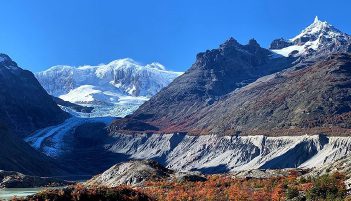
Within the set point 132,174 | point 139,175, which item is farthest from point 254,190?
point 132,174

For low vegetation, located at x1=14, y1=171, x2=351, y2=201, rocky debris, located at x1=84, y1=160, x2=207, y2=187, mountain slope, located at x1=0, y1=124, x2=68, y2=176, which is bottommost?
low vegetation, located at x1=14, y1=171, x2=351, y2=201

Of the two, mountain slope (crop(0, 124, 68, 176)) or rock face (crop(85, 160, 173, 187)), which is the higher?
mountain slope (crop(0, 124, 68, 176))

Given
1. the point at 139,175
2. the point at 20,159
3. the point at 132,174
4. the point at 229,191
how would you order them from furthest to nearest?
1. the point at 20,159
2. the point at 132,174
3. the point at 139,175
4. the point at 229,191

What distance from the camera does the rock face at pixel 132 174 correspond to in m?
56.3

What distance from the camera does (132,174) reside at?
5775 cm

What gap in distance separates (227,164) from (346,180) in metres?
161

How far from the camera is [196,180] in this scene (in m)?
50.8

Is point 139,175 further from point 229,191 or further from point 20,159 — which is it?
point 20,159

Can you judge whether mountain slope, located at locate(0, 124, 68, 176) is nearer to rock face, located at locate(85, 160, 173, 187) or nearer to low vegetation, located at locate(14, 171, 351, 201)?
rock face, located at locate(85, 160, 173, 187)

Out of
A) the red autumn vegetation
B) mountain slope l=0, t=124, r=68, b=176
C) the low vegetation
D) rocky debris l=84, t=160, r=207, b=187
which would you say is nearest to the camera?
the low vegetation

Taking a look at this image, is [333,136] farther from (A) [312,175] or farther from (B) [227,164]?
Answer: (A) [312,175]

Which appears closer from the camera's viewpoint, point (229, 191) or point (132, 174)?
point (229, 191)

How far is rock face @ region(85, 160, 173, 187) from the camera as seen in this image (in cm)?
5628

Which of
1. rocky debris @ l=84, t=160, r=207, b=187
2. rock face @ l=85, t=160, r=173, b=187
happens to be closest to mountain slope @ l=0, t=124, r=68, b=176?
rock face @ l=85, t=160, r=173, b=187
